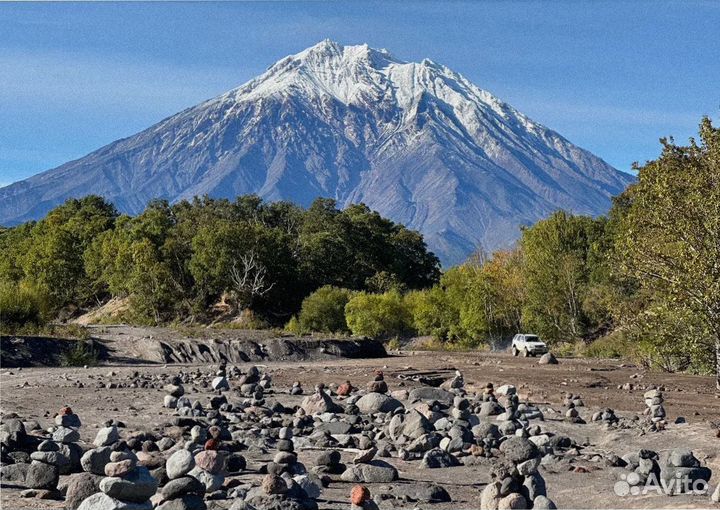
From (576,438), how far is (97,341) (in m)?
26.8

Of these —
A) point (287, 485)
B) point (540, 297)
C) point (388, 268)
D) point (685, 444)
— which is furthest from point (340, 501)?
point (388, 268)

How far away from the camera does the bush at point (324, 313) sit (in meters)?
59.4

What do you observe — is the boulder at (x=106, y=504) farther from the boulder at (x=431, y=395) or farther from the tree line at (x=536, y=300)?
the tree line at (x=536, y=300)

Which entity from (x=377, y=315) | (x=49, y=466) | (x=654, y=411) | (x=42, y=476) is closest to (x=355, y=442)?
(x=49, y=466)

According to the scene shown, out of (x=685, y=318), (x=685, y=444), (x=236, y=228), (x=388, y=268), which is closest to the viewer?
(x=685, y=444)

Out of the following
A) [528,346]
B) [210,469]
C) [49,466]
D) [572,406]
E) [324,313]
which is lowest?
[572,406]

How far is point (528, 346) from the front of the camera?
46.3 m

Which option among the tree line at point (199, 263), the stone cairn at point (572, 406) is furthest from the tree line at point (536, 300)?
the stone cairn at point (572, 406)

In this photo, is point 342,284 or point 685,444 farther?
point 342,284

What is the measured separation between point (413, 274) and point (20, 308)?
53.0 m

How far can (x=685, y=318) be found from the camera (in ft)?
75.7

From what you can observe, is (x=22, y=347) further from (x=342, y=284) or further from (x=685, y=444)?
(x=342, y=284)

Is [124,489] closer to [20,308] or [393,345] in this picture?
[20,308]

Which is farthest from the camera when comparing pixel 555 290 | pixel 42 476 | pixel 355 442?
pixel 555 290
